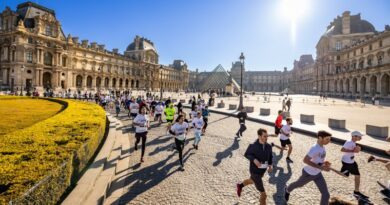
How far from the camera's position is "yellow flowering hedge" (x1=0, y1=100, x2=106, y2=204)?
3311 mm

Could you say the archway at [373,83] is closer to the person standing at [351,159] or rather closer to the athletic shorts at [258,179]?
the person standing at [351,159]

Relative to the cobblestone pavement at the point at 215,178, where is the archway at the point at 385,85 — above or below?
above

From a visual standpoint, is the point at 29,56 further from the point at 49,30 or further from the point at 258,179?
the point at 258,179

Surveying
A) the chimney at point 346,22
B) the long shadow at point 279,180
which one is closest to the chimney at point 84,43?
the long shadow at point 279,180

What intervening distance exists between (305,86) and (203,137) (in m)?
99.8

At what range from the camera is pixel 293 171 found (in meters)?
6.45

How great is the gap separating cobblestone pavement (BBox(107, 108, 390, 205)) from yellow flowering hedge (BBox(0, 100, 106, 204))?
4.12ft

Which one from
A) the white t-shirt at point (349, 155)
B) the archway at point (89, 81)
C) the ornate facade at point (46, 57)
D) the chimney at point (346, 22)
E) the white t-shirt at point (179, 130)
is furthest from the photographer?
the chimney at point (346, 22)

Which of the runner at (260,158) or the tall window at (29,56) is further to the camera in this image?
the tall window at (29,56)

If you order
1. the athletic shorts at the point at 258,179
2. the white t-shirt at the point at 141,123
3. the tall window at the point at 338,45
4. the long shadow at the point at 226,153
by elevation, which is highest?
the tall window at the point at 338,45

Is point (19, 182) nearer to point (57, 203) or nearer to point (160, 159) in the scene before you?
point (57, 203)

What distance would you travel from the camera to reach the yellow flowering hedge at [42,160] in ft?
10.9

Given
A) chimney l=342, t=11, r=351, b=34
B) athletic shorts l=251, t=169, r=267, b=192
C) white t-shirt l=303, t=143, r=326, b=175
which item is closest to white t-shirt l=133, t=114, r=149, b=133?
athletic shorts l=251, t=169, r=267, b=192

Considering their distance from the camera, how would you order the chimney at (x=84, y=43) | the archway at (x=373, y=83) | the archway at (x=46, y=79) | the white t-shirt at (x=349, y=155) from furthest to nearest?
the chimney at (x=84, y=43) < the archway at (x=46, y=79) < the archway at (x=373, y=83) < the white t-shirt at (x=349, y=155)
